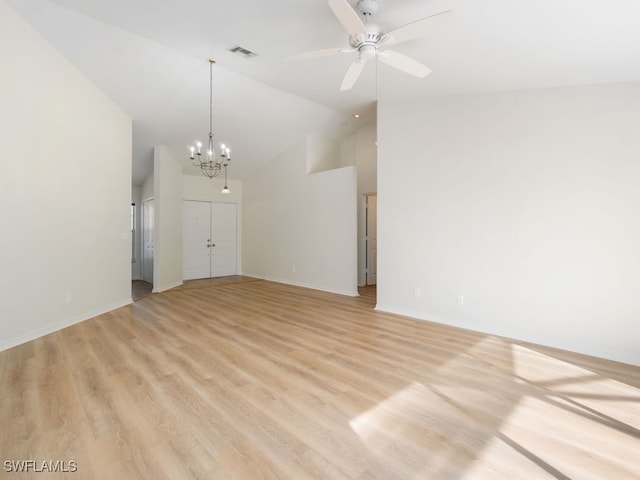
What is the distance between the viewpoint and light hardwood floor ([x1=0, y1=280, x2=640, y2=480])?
5.60 ft

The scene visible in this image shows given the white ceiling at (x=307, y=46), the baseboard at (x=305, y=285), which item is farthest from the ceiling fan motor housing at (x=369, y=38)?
the baseboard at (x=305, y=285)

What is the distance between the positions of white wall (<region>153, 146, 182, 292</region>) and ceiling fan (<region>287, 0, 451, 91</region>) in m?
4.97

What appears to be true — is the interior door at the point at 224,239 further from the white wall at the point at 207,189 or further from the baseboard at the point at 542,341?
the baseboard at the point at 542,341

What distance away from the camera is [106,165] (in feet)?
15.7

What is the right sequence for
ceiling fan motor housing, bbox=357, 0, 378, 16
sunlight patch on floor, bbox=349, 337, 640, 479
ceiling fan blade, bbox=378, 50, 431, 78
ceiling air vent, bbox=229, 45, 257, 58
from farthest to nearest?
1. ceiling air vent, bbox=229, 45, 257, 58
2. ceiling fan blade, bbox=378, 50, 431, 78
3. ceiling fan motor housing, bbox=357, 0, 378, 16
4. sunlight patch on floor, bbox=349, 337, 640, 479

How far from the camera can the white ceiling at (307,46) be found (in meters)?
2.60

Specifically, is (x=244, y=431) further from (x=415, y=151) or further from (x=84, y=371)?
(x=415, y=151)

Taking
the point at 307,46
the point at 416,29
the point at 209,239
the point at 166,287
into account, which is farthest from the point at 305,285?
the point at 416,29

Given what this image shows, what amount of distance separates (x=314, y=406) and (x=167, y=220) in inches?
231

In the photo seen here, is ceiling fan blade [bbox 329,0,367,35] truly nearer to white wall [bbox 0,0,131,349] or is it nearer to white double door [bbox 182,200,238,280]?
white wall [bbox 0,0,131,349]

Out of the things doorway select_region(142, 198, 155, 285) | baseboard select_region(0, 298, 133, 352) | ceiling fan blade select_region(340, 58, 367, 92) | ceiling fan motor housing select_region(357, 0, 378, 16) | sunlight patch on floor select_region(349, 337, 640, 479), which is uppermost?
ceiling fan motor housing select_region(357, 0, 378, 16)

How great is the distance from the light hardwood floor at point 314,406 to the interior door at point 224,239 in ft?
16.1

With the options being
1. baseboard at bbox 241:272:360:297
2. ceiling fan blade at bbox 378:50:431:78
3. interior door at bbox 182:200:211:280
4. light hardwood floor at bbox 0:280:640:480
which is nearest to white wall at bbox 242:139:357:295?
baseboard at bbox 241:272:360:297

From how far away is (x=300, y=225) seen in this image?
735 centimetres
